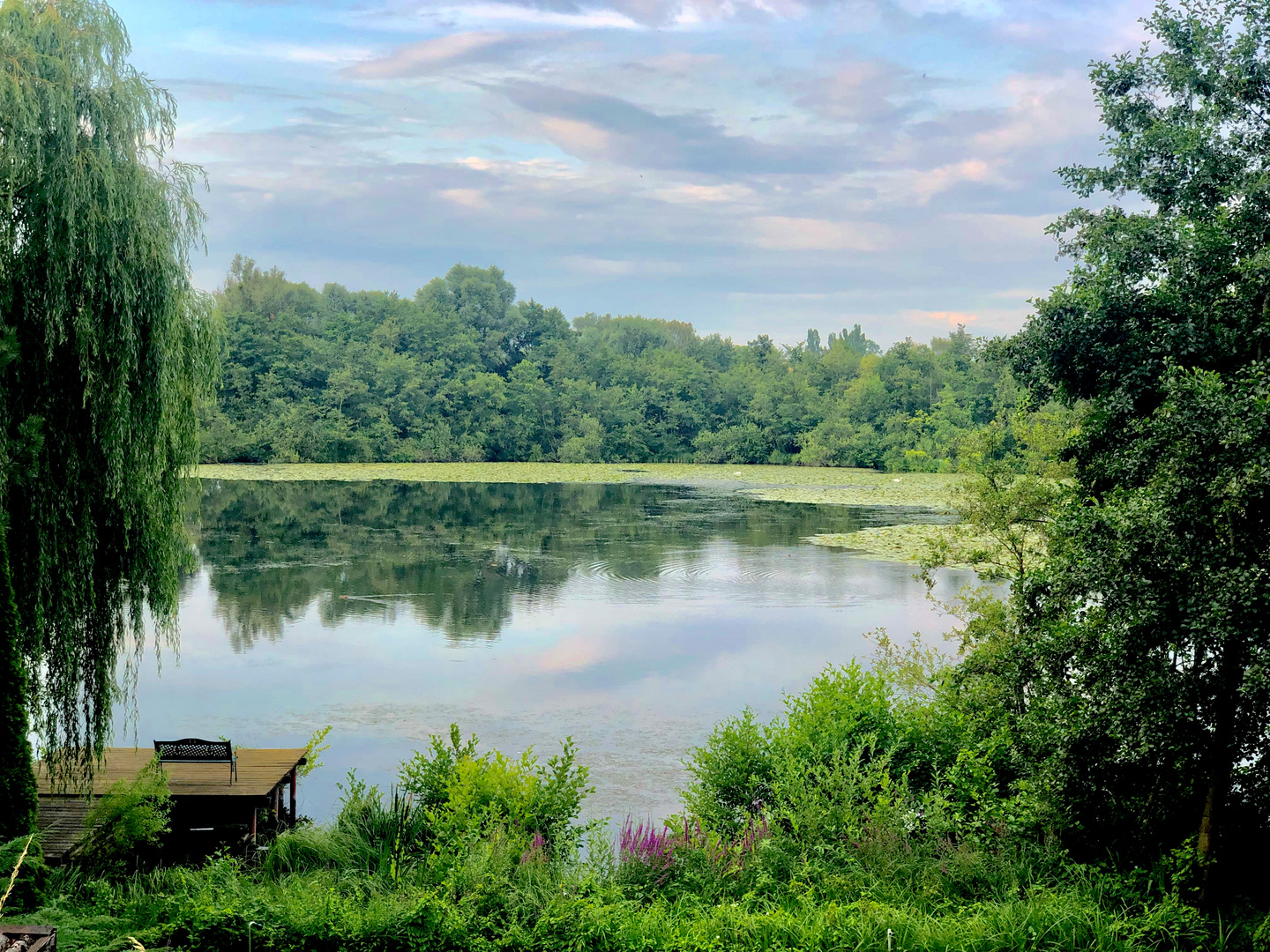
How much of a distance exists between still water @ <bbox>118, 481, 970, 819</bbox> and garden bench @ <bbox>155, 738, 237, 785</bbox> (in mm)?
1445

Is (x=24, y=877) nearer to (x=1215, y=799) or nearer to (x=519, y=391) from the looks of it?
(x=1215, y=799)

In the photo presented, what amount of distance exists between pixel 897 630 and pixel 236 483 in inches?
1381

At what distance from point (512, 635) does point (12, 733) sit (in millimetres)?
10763

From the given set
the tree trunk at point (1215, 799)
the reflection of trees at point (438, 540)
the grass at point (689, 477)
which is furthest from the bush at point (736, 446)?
the tree trunk at point (1215, 799)

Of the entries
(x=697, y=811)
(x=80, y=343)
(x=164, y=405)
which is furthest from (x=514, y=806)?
(x=80, y=343)

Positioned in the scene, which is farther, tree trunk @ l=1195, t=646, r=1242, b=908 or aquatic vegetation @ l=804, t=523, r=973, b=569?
aquatic vegetation @ l=804, t=523, r=973, b=569

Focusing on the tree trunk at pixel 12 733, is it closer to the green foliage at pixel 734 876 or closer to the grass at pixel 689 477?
the green foliage at pixel 734 876

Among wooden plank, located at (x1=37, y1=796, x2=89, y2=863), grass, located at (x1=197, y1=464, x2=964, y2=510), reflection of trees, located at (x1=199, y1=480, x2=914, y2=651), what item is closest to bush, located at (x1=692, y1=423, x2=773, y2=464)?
grass, located at (x1=197, y1=464, x2=964, y2=510)

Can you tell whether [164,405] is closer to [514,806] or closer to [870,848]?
[514,806]

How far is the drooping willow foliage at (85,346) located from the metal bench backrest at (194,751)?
53 centimetres

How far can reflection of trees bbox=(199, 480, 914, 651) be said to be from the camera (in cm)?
1967

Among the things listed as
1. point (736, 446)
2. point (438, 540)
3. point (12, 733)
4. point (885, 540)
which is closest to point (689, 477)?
point (736, 446)

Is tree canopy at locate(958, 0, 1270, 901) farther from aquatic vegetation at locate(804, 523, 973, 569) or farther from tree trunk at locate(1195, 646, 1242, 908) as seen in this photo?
aquatic vegetation at locate(804, 523, 973, 569)

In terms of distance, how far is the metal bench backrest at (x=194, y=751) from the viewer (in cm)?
890
